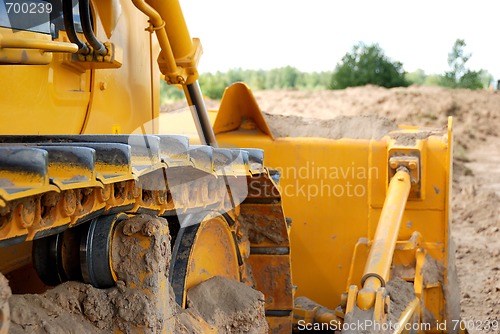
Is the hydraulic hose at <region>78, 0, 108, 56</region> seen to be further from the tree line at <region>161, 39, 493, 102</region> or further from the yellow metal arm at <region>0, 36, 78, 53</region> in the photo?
the tree line at <region>161, 39, 493, 102</region>

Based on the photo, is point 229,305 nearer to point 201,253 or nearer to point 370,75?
point 201,253

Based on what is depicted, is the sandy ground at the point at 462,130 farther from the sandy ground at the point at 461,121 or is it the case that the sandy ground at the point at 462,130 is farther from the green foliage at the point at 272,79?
the green foliage at the point at 272,79

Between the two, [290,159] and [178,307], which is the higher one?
[290,159]

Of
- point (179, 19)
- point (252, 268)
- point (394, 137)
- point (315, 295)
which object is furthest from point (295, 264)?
point (179, 19)

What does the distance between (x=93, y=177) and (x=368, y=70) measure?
19.5 meters

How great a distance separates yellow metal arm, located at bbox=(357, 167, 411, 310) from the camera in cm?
343

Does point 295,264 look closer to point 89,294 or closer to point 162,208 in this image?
point 162,208

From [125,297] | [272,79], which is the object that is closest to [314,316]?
[125,297]

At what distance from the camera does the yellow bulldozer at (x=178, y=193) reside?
5.72 ft

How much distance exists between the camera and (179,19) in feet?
10.9

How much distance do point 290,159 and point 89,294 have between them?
2.86 meters

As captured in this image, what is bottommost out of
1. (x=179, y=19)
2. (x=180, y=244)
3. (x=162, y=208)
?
(x=180, y=244)

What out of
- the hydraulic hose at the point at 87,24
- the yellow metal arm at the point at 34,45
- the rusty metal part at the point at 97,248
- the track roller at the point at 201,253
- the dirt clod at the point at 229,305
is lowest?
the dirt clod at the point at 229,305
